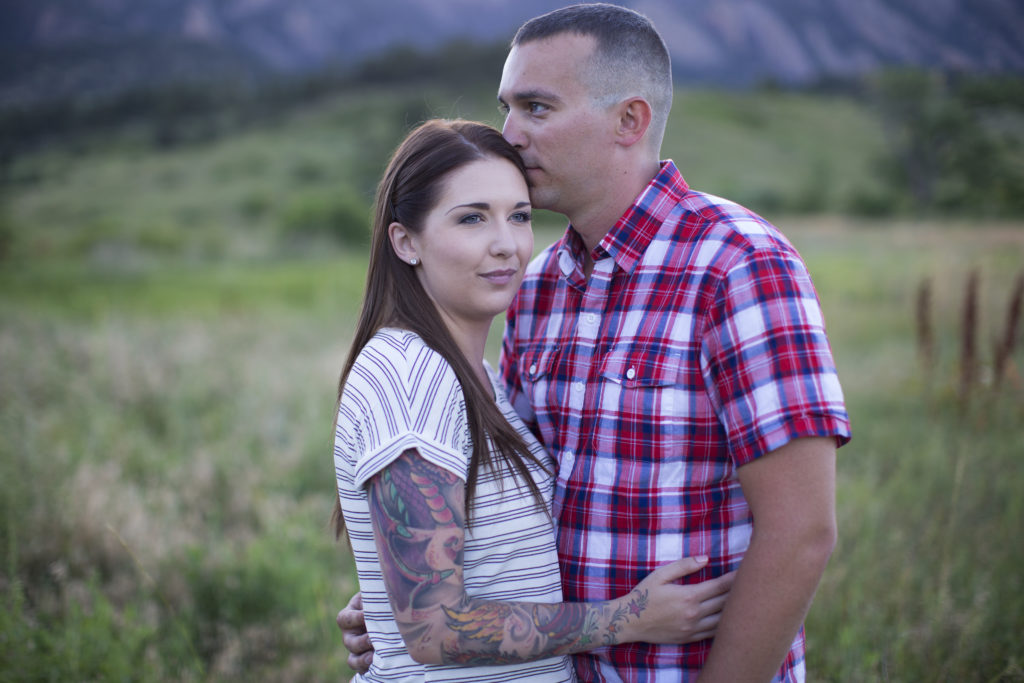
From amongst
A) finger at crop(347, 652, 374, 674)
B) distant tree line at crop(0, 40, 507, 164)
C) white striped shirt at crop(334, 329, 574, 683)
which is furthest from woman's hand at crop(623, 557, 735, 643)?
distant tree line at crop(0, 40, 507, 164)

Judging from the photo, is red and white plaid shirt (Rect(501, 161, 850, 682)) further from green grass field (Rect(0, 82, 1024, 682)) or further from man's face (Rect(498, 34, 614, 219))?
green grass field (Rect(0, 82, 1024, 682))

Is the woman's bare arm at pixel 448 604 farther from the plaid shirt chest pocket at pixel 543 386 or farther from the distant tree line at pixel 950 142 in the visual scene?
the distant tree line at pixel 950 142

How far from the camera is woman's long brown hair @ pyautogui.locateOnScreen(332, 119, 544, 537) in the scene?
1792 millimetres

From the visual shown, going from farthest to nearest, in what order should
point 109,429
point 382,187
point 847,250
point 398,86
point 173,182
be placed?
point 398,86
point 173,182
point 847,250
point 109,429
point 382,187

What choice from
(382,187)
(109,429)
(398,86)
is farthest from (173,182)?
(382,187)

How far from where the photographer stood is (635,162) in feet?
7.06

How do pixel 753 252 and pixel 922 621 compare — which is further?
pixel 922 621

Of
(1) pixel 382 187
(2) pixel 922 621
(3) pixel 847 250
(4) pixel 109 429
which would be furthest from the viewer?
(3) pixel 847 250

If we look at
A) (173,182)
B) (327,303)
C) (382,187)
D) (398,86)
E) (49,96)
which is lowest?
(382,187)

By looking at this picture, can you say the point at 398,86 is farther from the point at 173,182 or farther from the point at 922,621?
the point at 922,621

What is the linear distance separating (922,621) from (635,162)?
277 centimetres

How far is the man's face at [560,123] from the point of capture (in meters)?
2.11

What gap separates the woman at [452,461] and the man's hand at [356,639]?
0.29m

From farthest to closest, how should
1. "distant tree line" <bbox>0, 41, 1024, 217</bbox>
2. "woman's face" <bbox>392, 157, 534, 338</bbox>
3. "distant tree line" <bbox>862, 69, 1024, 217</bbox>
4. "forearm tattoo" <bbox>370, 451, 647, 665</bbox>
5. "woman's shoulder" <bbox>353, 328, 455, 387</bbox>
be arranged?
"distant tree line" <bbox>0, 41, 1024, 217</bbox>
"distant tree line" <bbox>862, 69, 1024, 217</bbox>
"woman's face" <bbox>392, 157, 534, 338</bbox>
"woman's shoulder" <bbox>353, 328, 455, 387</bbox>
"forearm tattoo" <bbox>370, 451, 647, 665</bbox>
